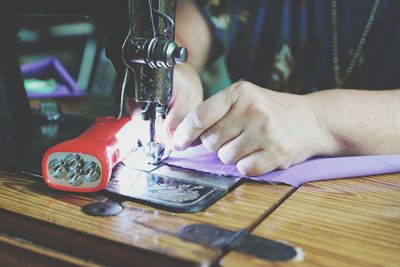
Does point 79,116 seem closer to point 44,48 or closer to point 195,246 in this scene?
point 195,246

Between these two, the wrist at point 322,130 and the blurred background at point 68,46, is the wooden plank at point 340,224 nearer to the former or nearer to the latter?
the wrist at point 322,130

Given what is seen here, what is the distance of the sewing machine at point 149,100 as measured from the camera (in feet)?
2.58

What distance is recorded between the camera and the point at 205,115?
0.89m

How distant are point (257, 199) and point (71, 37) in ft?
8.88

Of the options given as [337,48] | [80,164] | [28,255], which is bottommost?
[28,255]

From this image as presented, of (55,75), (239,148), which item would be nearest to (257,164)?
(239,148)

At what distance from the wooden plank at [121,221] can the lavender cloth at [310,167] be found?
0.05 meters

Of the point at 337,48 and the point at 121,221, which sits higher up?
the point at 337,48

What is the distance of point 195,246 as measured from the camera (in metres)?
0.62

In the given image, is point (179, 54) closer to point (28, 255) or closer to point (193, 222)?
point (193, 222)

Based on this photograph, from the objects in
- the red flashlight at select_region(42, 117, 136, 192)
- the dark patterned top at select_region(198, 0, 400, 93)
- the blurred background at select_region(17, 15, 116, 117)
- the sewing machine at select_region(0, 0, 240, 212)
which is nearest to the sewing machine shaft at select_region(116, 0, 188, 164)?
the sewing machine at select_region(0, 0, 240, 212)

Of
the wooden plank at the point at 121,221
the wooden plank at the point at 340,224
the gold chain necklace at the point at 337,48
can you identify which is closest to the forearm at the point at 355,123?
the wooden plank at the point at 340,224

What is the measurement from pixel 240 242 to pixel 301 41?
1024 mm

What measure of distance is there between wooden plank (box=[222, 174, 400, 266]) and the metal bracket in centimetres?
1
